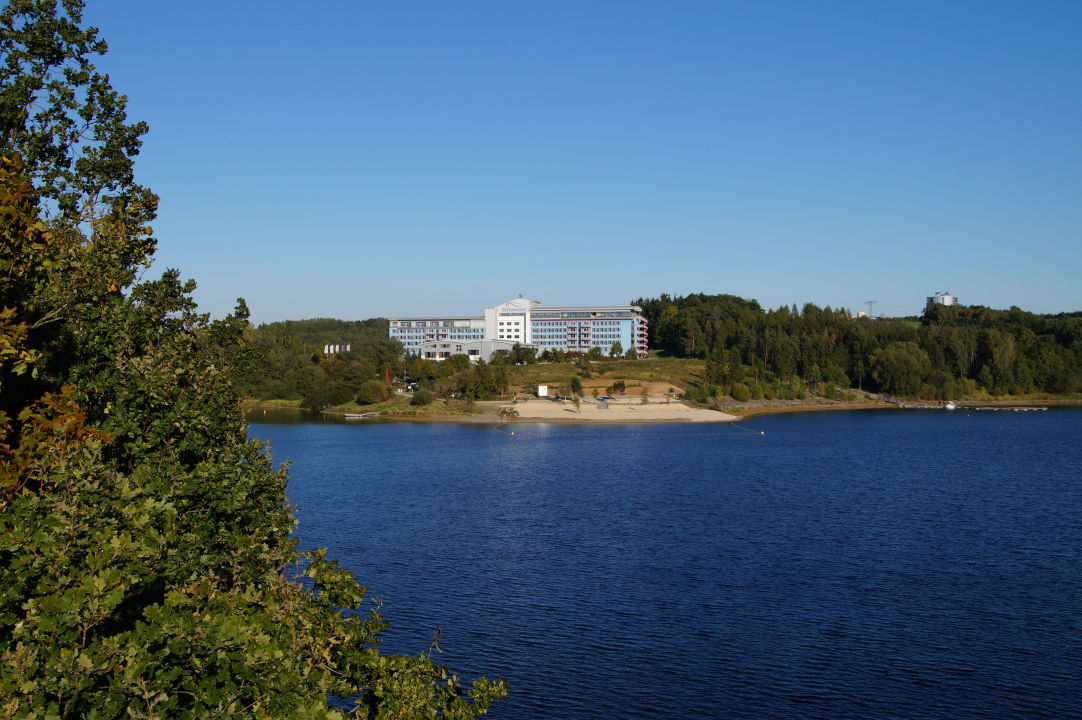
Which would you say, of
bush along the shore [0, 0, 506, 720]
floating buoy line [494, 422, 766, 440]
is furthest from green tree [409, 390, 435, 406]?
bush along the shore [0, 0, 506, 720]

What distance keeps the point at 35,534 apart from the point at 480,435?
227ft

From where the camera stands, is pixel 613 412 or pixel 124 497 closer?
pixel 124 497

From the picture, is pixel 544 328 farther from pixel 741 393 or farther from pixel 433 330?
pixel 741 393

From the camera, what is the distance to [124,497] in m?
7.63

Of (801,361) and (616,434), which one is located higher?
(801,361)

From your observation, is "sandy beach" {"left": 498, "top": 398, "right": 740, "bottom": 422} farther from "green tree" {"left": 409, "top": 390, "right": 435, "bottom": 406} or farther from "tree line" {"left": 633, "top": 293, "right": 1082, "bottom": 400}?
"tree line" {"left": 633, "top": 293, "right": 1082, "bottom": 400}

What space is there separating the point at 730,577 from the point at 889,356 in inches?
3686

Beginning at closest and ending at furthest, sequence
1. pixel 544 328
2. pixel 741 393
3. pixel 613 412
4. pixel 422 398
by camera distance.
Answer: pixel 613 412, pixel 422 398, pixel 741 393, pixel 544 328

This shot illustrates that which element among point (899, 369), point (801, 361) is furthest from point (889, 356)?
point (801, 361)

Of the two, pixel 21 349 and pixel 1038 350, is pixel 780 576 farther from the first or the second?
pixel 1038 350

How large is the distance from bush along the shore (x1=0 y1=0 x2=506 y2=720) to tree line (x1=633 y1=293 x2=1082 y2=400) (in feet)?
316

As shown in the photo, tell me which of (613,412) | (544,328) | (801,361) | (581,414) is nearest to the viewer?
(581,414)

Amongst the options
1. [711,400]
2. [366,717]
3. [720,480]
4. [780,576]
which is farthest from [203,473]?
[711,400]

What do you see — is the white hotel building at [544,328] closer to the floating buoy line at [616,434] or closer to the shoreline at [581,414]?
the shoreline at [581,414]
